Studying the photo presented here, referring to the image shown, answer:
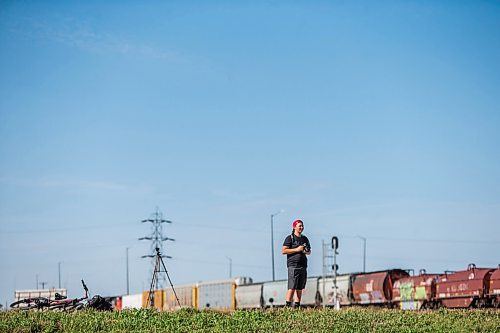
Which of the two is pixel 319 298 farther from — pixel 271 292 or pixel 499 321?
pixel 499 321

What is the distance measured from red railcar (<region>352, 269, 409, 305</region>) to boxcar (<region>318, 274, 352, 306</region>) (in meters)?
0.59

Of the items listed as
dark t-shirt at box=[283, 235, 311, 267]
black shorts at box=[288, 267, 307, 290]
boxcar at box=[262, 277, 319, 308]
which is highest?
dark t-shirt at box=[283, 235, 311, 267]

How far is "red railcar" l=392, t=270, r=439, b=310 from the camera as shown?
140 ft

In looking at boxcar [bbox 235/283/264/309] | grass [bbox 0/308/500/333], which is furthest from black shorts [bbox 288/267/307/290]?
boxcar [bbox 235/283/264/309]

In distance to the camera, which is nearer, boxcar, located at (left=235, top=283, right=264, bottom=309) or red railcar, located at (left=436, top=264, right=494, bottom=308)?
red railcar, located at (left=436, top=264, right=494, bottom=308)

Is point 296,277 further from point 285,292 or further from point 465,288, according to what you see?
point 285,292

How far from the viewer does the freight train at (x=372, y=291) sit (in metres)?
38.2

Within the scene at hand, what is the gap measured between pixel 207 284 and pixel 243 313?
50.9m

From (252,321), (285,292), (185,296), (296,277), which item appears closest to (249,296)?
(285,292)

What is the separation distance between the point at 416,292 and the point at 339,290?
8018 millimetres

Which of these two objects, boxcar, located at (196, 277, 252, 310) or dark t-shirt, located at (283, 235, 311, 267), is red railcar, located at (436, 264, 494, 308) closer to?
dark t-shirt, located at (283, 235, 311, 267)

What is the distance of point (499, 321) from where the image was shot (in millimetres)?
15828

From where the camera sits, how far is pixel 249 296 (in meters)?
60.5

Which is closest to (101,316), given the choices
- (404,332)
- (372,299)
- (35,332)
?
(35,332)
